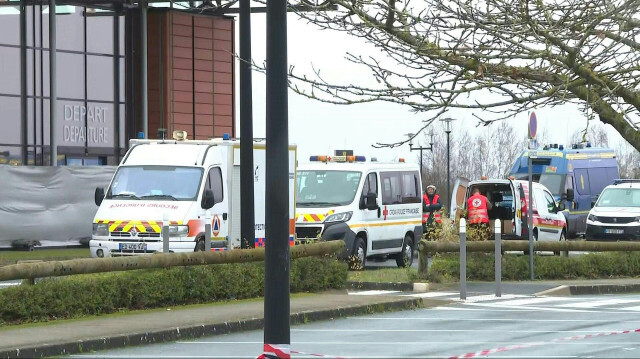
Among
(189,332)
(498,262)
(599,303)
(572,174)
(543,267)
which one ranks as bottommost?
(599,303)


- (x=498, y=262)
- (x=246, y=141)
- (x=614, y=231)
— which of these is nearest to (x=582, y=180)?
(x=614, y=231)

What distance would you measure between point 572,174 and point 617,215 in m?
4.72

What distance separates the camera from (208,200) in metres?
23.4

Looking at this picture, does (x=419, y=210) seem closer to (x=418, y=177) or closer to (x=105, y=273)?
(x=418, y=177)

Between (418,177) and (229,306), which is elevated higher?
(418,177)

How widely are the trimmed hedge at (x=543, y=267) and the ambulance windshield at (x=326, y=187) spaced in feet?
12.7

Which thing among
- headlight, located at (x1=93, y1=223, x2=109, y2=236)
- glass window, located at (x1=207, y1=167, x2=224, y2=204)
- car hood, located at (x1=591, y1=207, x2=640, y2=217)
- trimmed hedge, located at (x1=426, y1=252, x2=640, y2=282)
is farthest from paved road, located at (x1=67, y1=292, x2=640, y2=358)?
car hood, located at (x1=591, y1=207, x2=640, y2=217)

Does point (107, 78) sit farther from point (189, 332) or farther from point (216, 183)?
point (189, 332)

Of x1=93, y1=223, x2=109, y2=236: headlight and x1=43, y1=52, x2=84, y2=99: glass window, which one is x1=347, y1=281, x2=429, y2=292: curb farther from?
x1=43, y1=52, x2=84, y2=99: glass window

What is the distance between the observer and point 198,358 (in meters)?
12.4

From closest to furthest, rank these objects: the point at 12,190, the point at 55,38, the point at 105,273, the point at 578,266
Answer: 1. the point at 105,273
2. the point at 578,266
3. the point at 12,190
4. the point at 55,38

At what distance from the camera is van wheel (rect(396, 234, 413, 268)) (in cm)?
2811

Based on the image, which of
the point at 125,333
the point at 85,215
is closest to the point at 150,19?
the point at 85,215

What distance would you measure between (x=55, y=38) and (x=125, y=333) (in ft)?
95.4
